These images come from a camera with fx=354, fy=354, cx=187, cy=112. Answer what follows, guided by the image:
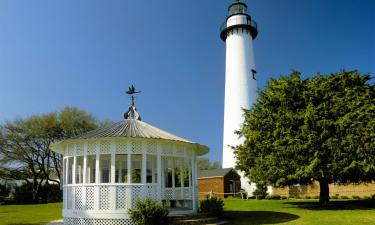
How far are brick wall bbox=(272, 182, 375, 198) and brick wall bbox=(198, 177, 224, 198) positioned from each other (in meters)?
6.44

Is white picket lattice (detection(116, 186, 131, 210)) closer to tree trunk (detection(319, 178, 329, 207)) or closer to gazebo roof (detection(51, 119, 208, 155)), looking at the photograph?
gazebo roof (detection(51, 119, 208, 155))

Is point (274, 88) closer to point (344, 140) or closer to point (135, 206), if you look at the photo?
point (344, 140)

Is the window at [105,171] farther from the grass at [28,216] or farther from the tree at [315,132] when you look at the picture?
the tree at [315,132]

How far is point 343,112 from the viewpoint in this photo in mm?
22734

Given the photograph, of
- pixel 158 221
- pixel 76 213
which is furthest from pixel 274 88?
pixel 76 213

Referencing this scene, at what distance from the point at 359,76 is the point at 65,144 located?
19.7 m

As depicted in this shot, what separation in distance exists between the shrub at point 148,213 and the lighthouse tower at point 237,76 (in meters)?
24.1

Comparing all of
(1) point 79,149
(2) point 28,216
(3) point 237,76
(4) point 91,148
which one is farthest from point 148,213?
(3) point 237,76

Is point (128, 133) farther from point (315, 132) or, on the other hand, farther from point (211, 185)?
point (211, 185)

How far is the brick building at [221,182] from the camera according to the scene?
41.5 metres

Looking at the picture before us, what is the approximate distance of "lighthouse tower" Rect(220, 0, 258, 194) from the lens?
38750 millimetres

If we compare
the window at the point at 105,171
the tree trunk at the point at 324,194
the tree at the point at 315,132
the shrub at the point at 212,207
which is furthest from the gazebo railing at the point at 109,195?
the tree trunk at the point at 324,194

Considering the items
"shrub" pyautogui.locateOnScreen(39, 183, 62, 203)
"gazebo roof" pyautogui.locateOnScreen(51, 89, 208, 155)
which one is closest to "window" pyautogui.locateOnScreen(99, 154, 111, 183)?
"gazebo roof" pyautogui.locateOnScreen(51, 89, 208, 155)

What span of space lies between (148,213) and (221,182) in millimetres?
28252
